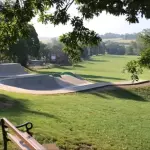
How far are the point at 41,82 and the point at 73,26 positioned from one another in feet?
85.5

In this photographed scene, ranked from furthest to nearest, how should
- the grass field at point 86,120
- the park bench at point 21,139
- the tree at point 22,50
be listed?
the tree at point 22,50 < the grass field at point 86,120 < the park bench at point 21,139

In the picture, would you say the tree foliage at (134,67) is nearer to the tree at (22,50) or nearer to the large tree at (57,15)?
→ the large tree at (57,15)

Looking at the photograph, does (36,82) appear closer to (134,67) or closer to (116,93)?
(116,93)

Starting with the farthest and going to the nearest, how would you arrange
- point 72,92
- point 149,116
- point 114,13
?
point 72,92, point 149,116, point 114,13

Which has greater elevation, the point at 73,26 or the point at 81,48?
the point at 73,26

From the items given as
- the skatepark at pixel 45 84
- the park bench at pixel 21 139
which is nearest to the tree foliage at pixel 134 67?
the park bench at pixel 21 139

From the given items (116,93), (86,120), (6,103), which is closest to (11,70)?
(116,93)

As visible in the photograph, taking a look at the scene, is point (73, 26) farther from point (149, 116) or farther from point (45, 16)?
point (149, 116)

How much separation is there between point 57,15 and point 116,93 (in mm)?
22567

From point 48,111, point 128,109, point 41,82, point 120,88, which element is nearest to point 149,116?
point 128,109

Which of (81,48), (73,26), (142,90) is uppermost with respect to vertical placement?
(73,26)

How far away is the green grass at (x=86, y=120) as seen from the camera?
10.9 m

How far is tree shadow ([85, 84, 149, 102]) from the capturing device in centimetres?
2875

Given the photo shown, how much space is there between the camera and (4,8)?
7.96m
